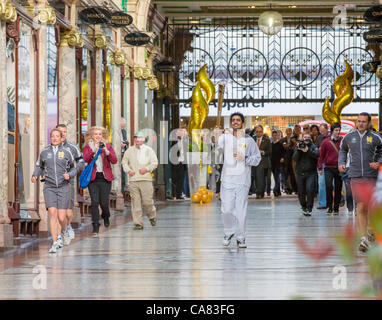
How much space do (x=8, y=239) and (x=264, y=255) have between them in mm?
3365

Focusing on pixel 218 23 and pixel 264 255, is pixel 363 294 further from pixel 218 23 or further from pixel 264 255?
pixel 218 23

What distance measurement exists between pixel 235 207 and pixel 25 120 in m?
3.83

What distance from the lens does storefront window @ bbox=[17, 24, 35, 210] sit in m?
12.5

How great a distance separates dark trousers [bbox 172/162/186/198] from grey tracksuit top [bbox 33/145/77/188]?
47.9 ft

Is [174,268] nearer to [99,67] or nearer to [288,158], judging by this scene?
[99,67]

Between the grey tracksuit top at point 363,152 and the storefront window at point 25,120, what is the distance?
4.80 meters

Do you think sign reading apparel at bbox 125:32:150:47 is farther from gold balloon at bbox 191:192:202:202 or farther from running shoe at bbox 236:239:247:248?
running shoe at bbox 236:239:247:248

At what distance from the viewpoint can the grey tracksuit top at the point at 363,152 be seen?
35.1 ft

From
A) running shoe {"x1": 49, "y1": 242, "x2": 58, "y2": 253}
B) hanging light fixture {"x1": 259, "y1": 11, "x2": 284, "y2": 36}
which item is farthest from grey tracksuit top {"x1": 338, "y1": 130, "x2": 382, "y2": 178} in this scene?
hanging light fixture {"x1": 259, "y1": 11, "x2": 284, "y2": 36}

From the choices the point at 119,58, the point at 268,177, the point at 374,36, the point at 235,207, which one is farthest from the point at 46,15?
the point at 268,177

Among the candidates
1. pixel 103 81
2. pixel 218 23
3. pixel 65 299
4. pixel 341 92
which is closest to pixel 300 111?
pixel 218 23

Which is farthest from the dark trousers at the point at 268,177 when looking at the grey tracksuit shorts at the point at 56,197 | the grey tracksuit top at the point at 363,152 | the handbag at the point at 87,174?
the grey tracksuit shorts at the point at 56,197

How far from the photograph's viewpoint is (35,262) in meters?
9.62

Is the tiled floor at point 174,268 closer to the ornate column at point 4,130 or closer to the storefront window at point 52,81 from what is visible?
the ornate column at point 4,130
